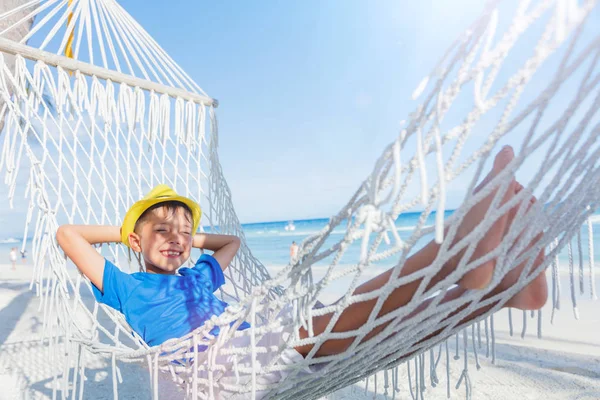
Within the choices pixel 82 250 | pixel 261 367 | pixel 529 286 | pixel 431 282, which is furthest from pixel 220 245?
pixel 529 286

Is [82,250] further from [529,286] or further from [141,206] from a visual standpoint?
[529,286]

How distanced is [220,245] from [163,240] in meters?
0.29

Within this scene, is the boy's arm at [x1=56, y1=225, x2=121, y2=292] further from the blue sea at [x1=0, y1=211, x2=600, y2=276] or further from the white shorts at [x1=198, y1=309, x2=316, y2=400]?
the blue sea at [x1=0, y1=211, x2=600, y2=276]

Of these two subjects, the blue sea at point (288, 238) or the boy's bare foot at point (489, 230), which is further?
the blue sea at point (288, 238)

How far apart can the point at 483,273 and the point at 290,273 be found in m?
0.33

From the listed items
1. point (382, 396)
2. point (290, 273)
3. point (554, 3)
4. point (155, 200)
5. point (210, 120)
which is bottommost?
point (382, 396)

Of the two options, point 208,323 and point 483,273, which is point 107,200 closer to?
point 208,323

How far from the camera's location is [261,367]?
2.91 ft

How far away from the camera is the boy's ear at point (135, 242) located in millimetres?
1288

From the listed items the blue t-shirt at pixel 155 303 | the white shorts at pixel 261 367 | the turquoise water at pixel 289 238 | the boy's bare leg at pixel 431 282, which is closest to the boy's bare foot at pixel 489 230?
the boy's bare leg at pixel 431 282

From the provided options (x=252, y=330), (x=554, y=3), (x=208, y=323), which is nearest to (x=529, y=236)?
(x=554, y=3)

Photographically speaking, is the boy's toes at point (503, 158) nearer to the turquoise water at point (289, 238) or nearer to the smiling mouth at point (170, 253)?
the smiling mouth at point (170, 253)

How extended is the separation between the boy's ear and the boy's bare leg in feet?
2.07

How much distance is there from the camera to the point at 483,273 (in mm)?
718
